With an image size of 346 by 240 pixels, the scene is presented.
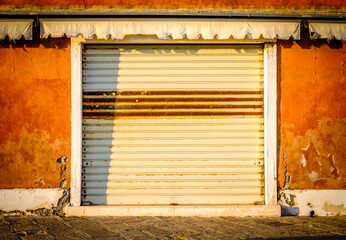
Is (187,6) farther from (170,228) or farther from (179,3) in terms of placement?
(170,228)

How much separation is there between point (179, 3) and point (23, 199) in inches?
167

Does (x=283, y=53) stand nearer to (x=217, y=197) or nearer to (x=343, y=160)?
(x=343, y=160)

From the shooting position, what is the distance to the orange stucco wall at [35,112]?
6754 millimetres

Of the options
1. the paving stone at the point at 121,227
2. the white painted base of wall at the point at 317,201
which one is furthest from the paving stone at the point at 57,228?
the white painted base of wall at the point at 317,201

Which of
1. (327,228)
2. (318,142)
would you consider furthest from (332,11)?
(327,228)

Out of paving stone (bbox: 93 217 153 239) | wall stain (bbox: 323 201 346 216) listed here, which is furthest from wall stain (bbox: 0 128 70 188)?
wall stain (bbox: 323 201 346 216)

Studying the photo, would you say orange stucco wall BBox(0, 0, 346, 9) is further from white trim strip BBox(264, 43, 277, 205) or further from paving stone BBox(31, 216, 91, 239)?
paving stone BBox(31, 216, 91, 239)

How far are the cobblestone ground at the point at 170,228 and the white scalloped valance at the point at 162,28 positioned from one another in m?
2.94

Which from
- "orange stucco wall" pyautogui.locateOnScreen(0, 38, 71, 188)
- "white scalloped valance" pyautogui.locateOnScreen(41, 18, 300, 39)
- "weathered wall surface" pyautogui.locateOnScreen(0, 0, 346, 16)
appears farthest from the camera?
"orange stucco wall" pyautogui.locateOnScreen(0, 38, 71, 188)

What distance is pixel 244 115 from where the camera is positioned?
700cm

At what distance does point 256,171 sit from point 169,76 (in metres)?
2.26

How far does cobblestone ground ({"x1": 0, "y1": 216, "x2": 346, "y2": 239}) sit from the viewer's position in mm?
5363

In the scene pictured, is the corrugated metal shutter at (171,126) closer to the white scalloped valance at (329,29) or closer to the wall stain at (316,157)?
the wall stain at (316,157)

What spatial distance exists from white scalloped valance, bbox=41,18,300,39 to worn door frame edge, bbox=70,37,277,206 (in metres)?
0.39
